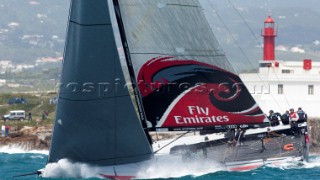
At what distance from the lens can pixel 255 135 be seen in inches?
1238

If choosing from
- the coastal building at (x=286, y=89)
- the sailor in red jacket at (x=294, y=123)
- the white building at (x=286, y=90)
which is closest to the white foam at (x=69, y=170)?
the sailor in red jacket at (x=294, y=123)

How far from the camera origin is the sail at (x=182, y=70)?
29.3 metres

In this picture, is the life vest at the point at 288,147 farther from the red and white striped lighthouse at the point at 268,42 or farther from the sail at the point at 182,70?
the red and white striped lighthouse at the point at 268,42

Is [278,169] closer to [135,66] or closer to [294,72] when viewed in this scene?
[135,66]

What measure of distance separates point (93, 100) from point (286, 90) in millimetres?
24425

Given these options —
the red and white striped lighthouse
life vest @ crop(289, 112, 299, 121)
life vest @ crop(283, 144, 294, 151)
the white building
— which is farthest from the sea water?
the red and white striped lighthouse

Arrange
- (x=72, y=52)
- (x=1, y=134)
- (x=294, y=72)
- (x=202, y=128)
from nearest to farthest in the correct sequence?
1. (x=72, y=52)
2. (x=202, y=128)
3. (x=1, y=134)
4. (x=294, y=72)

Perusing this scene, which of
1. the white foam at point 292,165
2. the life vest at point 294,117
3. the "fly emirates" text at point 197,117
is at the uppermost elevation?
the life vest at point 294,117

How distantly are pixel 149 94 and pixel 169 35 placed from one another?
6.18ft

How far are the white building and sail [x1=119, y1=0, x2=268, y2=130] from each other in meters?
19.5

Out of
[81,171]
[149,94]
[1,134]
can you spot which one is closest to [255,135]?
[149,94]

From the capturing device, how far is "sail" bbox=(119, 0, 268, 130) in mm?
29266

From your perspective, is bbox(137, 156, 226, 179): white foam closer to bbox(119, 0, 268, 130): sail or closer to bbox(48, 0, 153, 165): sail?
bbox(48, 0, 153, 165): sail

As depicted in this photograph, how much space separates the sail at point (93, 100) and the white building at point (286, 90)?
22.3 metres
